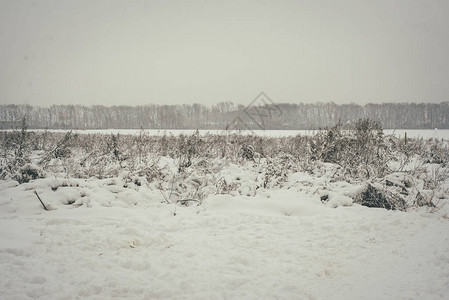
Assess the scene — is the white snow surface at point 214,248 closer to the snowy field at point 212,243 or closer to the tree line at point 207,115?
the snowy field at point 212,243

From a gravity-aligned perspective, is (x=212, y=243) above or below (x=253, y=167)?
below

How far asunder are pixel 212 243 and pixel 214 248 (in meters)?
0.15

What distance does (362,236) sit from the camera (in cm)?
350

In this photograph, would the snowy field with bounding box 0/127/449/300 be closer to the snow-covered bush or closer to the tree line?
the snow-covered bush

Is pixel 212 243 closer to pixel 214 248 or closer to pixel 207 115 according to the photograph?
pixel 214 248

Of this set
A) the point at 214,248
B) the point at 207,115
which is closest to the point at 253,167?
the point at 214,248

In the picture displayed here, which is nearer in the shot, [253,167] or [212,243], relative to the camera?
[212,243]

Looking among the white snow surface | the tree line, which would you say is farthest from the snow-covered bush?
the tree line

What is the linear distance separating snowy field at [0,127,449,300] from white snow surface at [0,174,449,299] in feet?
0.05

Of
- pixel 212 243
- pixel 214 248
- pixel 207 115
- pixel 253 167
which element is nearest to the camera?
pixel 214 248

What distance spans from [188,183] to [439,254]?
452cm

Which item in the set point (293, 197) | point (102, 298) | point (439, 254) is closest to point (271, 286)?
point (102, 298)

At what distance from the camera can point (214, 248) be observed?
125 inches

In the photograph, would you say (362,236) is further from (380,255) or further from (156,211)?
(156,211)
